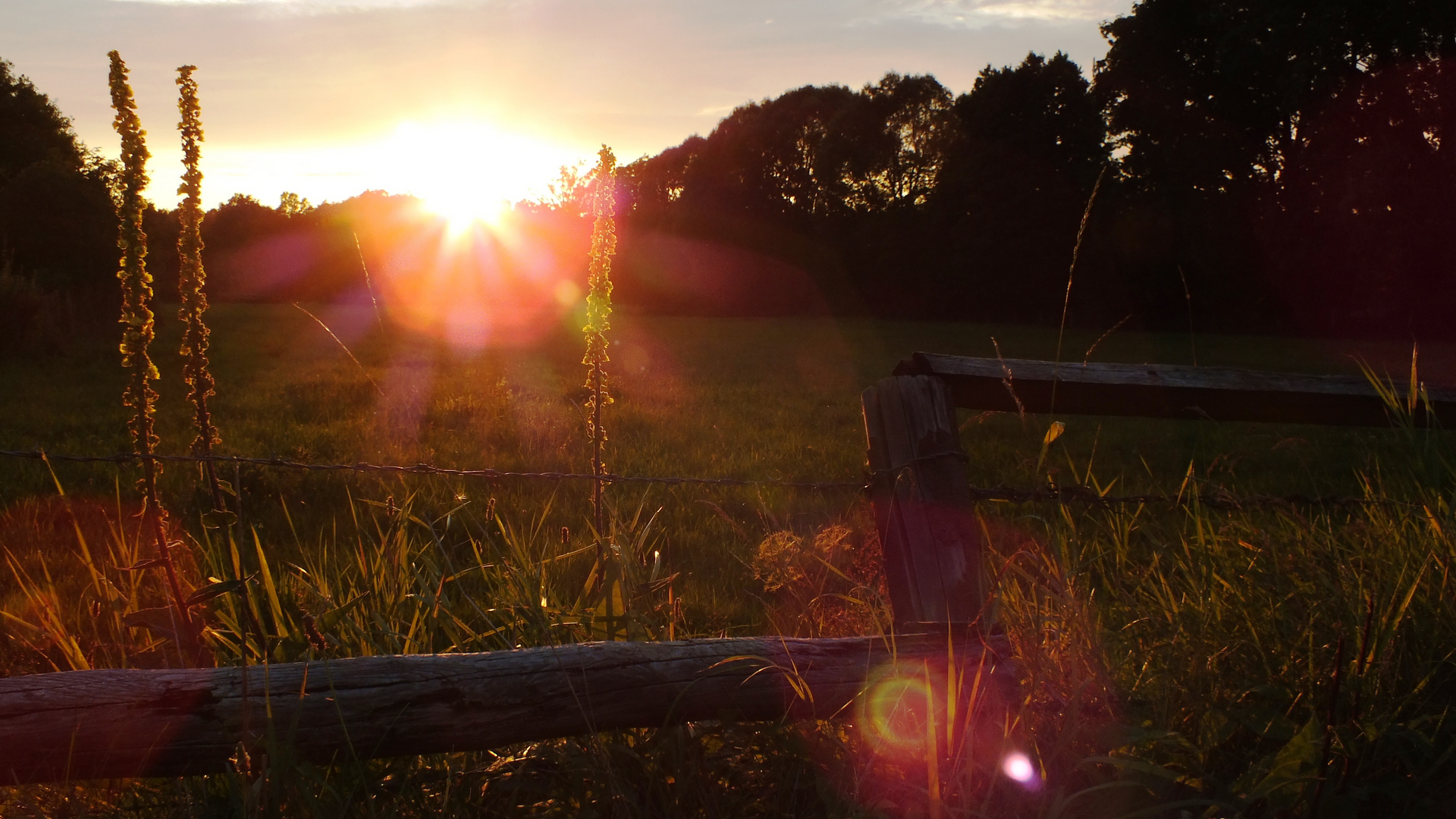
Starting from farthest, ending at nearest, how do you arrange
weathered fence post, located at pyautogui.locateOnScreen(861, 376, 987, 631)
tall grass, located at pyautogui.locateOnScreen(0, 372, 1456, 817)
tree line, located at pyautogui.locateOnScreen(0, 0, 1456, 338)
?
1. tree line, located at pyautogui.locateOnScreen(0, 0, 1456, 338)
2. weathered fence post, located at pyautogui.locateOnScreen(861, 376, 987, 631)
3. tall grass, located at pyautogui.locateOnScreen(0, 372, 1456, 817)

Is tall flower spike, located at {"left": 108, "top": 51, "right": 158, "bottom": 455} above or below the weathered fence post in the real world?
above

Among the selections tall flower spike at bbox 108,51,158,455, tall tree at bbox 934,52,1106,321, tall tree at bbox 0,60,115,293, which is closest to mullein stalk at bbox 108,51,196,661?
tall flower spike at bbox 108,51,158,455

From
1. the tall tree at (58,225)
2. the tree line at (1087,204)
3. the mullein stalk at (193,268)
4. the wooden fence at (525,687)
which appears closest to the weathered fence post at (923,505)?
the wooden fence at (525,687)

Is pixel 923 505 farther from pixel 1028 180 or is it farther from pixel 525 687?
pixel 1028 180

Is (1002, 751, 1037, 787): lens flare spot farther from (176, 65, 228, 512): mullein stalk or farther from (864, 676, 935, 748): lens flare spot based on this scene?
(176, 65, 228, 512): mullein stalk

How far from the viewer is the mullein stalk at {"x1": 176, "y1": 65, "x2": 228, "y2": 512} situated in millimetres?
2141

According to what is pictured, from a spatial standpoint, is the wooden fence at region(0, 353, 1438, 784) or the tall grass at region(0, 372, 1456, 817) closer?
the wooden fence at region(0, 353, 1438, 784)

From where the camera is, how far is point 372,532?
4625mm

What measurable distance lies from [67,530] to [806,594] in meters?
3.97

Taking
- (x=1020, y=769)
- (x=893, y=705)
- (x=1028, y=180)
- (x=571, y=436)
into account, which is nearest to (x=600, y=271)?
(x=893, y=705)

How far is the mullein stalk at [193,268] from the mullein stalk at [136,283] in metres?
0.09

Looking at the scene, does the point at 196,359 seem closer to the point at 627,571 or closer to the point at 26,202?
the point at 627,571

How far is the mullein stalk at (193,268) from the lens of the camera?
84.3 inches

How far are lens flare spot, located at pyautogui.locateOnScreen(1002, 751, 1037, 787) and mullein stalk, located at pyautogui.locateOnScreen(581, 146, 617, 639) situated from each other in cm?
103
